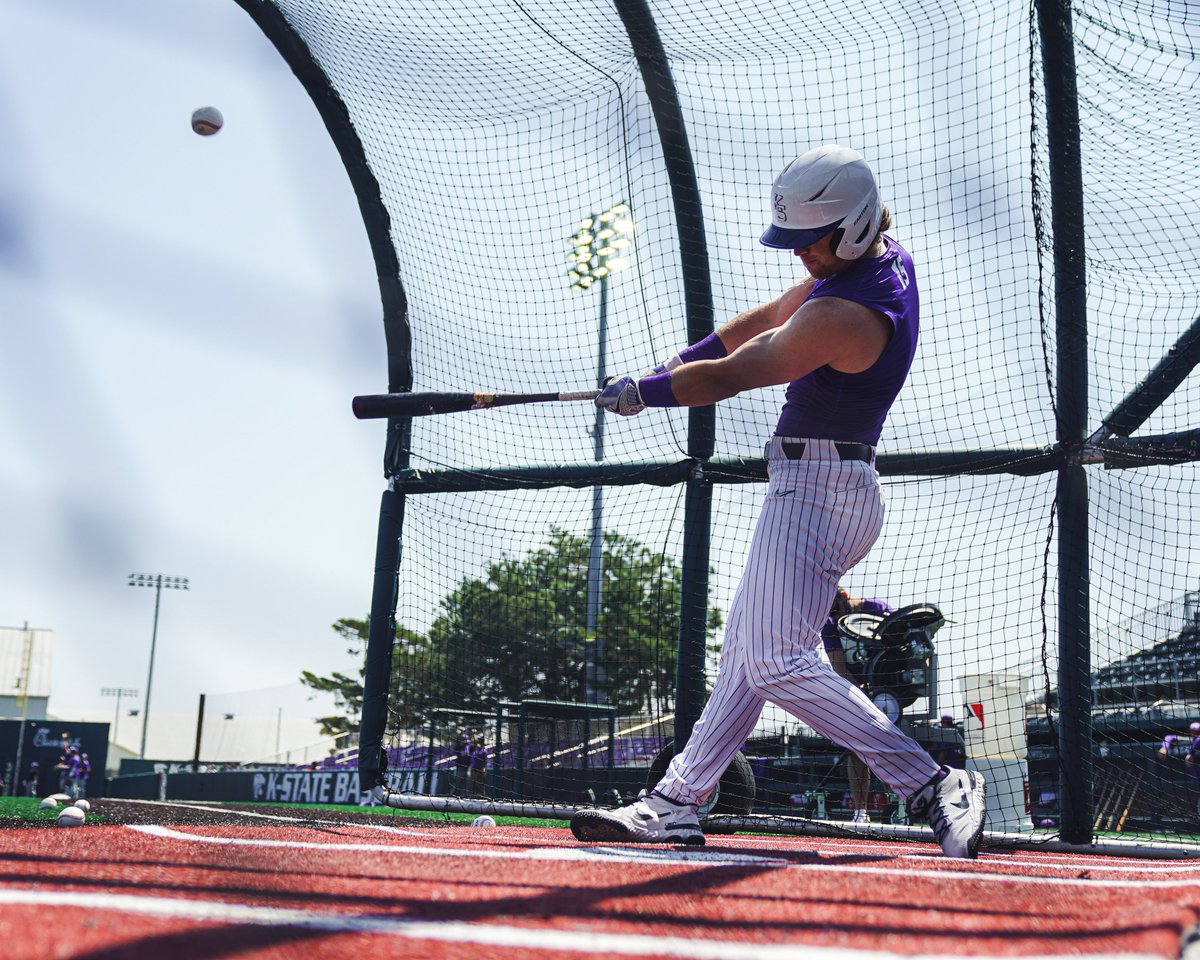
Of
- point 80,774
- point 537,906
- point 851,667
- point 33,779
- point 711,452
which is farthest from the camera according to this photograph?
point 80,774

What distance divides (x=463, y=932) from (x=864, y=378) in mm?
2395

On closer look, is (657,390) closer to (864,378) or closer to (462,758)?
(864,378)

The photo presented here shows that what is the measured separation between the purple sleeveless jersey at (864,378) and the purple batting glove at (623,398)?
18.7 inches

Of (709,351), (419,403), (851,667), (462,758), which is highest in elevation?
(709,351)

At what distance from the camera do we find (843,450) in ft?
11.3

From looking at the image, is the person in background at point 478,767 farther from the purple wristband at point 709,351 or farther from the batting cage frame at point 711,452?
the purple wristband at point 709,351

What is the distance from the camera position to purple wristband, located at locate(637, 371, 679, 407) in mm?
3428

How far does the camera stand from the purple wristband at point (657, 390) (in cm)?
343

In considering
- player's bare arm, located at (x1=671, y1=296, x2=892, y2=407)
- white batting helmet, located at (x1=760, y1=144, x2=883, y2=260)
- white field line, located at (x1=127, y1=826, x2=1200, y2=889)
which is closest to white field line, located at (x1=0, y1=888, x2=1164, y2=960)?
white field line, located at (x1=127, y1=826, x2=1200, y2=889)

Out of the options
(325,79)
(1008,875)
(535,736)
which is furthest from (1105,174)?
(535,736)

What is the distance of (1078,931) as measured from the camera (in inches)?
60.9

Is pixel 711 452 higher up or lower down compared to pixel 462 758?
higher up

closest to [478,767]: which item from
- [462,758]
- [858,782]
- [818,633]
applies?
[462,758]

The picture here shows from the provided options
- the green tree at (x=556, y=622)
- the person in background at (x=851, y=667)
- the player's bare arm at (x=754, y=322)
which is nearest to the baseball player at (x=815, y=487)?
the player's bare arm at (x=754, y=322)
